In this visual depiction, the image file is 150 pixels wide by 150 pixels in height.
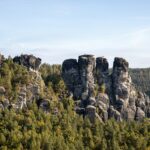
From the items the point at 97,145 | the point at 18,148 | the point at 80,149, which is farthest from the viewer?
the point at 97,145

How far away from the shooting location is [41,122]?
19738 cm

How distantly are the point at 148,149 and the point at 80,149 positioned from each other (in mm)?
35476

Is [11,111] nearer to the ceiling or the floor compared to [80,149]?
nearer to the ceiling

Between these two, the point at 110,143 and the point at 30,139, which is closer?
the point at 30,139

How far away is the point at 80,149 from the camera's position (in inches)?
7131

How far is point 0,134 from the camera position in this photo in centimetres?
17850

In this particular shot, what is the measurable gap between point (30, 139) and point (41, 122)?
62.4 ft

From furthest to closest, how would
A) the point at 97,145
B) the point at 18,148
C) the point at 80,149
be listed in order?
1. the point at 97,145
2. the point at 80,149
3. the point at 18,148

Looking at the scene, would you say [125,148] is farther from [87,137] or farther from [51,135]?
[51,135]

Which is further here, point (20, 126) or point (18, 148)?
point (20, 126)

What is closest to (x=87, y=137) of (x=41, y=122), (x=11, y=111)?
(x=41, y=122)

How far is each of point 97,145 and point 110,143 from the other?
20.9 feet

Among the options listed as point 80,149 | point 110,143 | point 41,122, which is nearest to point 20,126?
point 41,122

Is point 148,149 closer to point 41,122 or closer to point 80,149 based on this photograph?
point 80,149
